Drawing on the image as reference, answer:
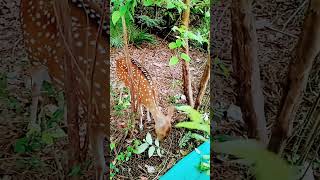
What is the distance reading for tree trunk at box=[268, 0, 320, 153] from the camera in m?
1.12

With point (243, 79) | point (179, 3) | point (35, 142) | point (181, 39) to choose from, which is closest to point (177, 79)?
point (181, 39)

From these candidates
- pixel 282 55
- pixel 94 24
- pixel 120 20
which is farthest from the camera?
pixel 120 20

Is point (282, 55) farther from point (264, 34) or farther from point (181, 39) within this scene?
point (181, 39)

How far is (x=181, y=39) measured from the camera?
1519mm

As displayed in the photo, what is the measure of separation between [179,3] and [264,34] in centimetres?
44

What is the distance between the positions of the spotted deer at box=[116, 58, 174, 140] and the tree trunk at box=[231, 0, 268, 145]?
15.2 inches

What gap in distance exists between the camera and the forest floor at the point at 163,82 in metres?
1.17

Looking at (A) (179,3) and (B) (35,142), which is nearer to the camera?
(B) (35,142)

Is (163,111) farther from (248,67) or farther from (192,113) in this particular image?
(248,67)

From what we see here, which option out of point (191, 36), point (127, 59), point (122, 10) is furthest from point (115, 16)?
point (191, 36)

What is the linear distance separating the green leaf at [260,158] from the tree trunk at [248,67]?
0.03 meters

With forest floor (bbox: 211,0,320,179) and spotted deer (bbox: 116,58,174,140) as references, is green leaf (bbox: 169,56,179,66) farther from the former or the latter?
forest floor (bbox: 211,0,320,179)

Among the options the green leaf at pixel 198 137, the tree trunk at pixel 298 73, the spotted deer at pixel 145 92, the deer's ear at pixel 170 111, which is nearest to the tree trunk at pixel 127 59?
the spotted deer at pixel 145 92

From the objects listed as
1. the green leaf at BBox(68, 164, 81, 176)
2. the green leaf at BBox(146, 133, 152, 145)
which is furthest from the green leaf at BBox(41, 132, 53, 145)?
the green leaf at BBox(146, 133, 152, 145)
